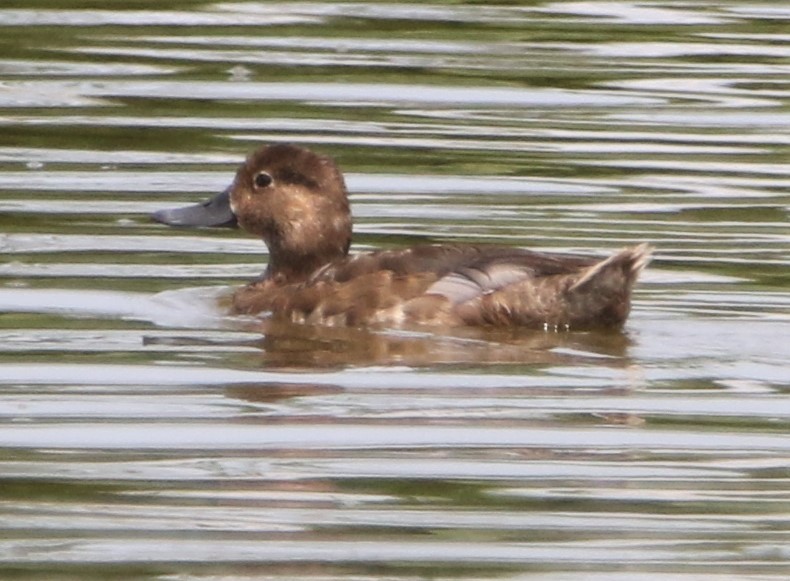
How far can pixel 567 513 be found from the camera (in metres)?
6.80

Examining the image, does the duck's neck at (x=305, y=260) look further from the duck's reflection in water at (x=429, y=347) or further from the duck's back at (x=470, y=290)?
Result: the duck's reflection in water at (x=429, y=347)

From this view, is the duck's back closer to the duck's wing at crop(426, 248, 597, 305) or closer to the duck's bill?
the duck's wing at crop(426, 248, 597, 305)

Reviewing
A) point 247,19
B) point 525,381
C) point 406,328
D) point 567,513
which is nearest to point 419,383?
point 525,381

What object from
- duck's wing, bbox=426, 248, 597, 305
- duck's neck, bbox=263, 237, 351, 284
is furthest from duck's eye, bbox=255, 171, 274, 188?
duck's wing, bbox=426, 248, 597, 305

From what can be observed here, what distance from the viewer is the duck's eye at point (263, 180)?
33.8 ft

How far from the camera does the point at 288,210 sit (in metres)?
10.3

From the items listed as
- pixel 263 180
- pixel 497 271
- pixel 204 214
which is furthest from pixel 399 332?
pixel 204 214

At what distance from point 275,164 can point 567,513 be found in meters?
3.73

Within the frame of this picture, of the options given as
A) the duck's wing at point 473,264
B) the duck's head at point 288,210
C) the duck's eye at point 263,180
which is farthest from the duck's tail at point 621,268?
the duck's eye at point 263,180

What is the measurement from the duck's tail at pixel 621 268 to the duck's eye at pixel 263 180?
1.59 m

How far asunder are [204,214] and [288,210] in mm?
352

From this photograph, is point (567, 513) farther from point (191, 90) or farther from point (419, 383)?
point (191, 90)

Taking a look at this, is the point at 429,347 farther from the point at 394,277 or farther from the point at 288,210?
the point at 288,210

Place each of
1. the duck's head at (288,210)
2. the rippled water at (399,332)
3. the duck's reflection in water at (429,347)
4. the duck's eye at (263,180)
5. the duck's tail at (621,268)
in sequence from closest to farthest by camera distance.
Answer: the rippled water at (399,332) < the duck's reflection in water at (429,347) < the duck's tail at (621,268) < the duck's head at (288,210) < the duck's eye at (263,180)
